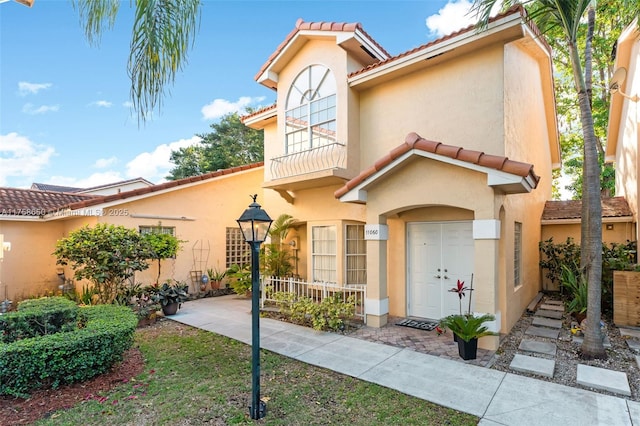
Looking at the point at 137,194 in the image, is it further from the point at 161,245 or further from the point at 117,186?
the point at 117,186

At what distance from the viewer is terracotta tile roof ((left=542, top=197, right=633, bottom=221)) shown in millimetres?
12641

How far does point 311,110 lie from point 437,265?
6.77m

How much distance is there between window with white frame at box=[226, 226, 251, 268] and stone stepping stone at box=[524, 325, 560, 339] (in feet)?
37.2

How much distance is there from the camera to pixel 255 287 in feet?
16.1

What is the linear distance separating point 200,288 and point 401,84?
11.3m

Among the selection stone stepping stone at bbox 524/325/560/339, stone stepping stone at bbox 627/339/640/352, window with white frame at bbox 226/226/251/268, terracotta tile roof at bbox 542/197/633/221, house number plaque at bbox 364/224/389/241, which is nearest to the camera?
stone stepping stone at bbox 627/339/640/352

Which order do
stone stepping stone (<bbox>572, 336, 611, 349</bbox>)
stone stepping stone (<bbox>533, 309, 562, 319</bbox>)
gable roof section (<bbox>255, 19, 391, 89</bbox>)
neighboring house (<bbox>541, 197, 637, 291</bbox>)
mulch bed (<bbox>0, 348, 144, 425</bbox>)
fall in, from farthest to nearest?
1. neighboring house (<bbox>541, 197, 637, 291</bbox>)
2. gable roof section (<bbox>255, 19, 391, 89</bbox>)
3. stone stepping stone (<bbox>533, 309, 562, 319</bbox>)
4. stone stepping stone (<bbox>572, 336, 611, 349</bbox>)
5. mulch bed (<bbox>0, 348, 144, 425</bbox>)

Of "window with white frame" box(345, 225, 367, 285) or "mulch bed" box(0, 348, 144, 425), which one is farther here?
"window with white frame" box(345, 225, 367, 285)

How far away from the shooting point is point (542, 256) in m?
13.7

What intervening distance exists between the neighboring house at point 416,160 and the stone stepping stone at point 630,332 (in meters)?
2.31

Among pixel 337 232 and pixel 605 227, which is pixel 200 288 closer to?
pixel 337 232

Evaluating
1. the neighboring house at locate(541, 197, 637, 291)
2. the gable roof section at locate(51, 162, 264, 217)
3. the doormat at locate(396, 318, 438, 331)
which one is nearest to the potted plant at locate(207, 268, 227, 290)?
the gable roof section at locate(51, 162, 264, 217)

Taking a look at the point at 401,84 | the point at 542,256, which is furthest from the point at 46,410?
the point at 542,256

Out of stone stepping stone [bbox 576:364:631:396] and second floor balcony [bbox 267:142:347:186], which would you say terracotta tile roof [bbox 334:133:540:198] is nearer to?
second floor balcony [bbox 267:142:347:186]
